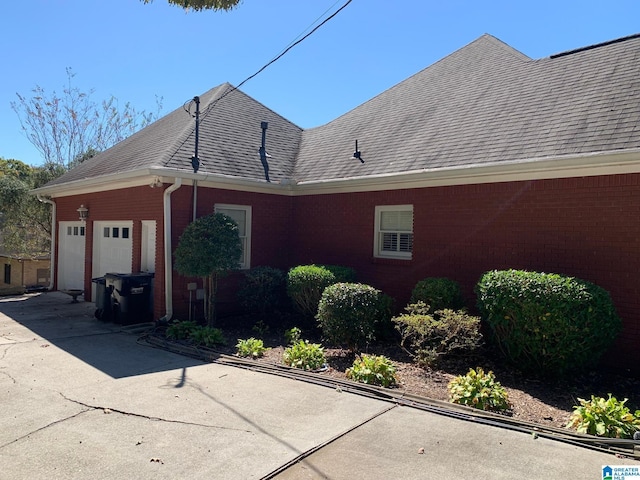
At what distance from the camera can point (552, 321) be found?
593 cm

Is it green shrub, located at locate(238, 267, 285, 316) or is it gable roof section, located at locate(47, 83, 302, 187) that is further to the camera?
gable roof section, located at locate(47, 83, 302, 187)

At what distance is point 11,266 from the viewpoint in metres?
16.0

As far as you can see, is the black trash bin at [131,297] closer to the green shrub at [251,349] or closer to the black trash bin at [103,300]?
the black trash bin at [103,300]

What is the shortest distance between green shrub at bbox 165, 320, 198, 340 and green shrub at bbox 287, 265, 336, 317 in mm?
2147

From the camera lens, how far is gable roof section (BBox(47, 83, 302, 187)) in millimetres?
10352

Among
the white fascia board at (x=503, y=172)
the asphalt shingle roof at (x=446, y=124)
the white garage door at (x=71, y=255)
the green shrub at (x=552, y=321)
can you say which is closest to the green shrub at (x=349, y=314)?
the green shrub at (x=552, y=321)

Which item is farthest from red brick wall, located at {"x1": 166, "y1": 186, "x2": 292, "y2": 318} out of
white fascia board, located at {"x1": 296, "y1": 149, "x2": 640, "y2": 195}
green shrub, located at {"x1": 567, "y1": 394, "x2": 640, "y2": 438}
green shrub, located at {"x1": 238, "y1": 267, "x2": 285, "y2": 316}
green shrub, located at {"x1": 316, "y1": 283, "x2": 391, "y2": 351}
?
green shrub, located at {"x1": 567, "y1": 394, "x2": 640, "y2": 438}

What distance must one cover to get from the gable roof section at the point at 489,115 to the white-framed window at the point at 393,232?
36.4 inches

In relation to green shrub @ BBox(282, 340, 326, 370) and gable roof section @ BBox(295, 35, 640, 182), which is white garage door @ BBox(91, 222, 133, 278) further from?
green shrub @ BBox(282, 340, 326, 370)

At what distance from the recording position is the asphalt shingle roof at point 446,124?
782 centimetres

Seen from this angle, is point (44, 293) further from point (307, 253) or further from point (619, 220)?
point (619, 220)

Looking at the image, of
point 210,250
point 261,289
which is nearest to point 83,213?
point 210,250

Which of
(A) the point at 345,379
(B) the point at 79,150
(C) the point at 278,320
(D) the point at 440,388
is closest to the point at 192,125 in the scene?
(C) the point at 278,320

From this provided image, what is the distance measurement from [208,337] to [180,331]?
32.9 inches
